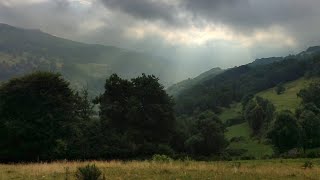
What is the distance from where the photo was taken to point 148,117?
74.8m

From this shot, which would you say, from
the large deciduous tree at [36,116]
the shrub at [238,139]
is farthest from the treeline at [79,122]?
the shrub at [238,139]

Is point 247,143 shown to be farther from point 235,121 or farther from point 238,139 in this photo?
point 235,121

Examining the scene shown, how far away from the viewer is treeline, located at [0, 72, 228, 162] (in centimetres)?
5509

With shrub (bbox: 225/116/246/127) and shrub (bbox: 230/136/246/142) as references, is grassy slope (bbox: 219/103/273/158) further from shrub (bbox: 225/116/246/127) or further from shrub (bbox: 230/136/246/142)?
shrub (bbox: 225/116/246/127)

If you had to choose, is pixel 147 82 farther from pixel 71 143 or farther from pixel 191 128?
pixel 191 128

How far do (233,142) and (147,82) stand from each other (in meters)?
71.5

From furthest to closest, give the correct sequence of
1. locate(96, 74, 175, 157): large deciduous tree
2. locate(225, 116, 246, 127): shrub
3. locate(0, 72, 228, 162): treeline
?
1. locate(225, 116, 246, 127): shrub
2. locate(96, 74, 175, 157): large deciduous tree
3. locate(0, 72, 228, 162): treeline

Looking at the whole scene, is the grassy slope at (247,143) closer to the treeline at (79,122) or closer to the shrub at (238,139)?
the shrub at (238,139)

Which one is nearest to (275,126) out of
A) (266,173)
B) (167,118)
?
(167,118)

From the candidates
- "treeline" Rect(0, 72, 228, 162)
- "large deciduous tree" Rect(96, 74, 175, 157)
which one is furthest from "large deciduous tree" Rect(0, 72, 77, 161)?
"large deciduous tree" Rect(96, 74, 175, 157)

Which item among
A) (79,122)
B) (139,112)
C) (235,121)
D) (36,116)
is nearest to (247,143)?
(235,121)

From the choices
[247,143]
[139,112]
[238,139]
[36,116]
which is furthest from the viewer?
[238,139]

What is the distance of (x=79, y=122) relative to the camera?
208 feet

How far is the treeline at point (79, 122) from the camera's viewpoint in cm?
5509
